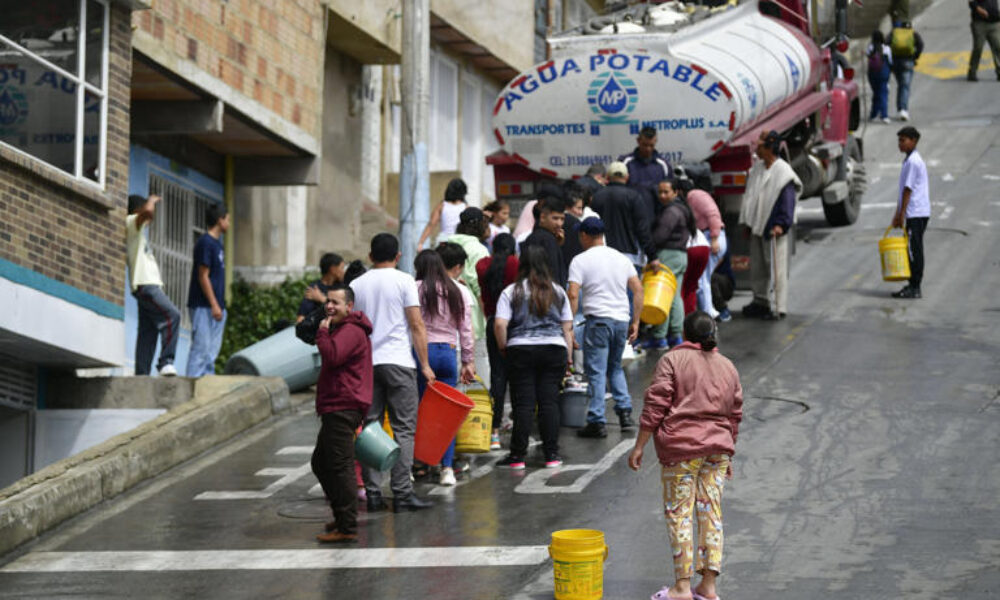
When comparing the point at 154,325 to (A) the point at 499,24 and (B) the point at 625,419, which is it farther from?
(A) the point at 499,24

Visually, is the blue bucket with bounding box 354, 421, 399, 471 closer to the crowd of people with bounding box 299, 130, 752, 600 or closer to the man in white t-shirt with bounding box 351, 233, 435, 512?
the crowd of people with bounding box 299, 130, 752, 600

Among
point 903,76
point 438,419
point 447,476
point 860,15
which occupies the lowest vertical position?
point 447,476

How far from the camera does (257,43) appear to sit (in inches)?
700

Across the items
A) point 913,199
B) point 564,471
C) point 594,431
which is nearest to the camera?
point 564,471

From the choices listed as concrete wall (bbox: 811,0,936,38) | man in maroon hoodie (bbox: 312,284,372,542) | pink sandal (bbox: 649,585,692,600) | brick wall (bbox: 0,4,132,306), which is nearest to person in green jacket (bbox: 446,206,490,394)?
man in maroon hoodie (bbox: 312,284,372,542)

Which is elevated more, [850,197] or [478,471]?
[850,197]

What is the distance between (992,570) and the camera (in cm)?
877

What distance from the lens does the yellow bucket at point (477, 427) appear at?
11.8m

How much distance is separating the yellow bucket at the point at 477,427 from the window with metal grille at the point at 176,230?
286 inches

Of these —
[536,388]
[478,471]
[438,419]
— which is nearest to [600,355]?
[536,388]

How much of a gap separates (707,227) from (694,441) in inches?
317

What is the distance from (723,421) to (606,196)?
6.29 metres

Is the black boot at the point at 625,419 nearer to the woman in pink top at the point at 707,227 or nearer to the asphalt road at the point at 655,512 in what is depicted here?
the asphalt road at the point at 655,512

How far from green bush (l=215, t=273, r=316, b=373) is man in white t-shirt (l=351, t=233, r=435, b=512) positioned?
24.1 ft
